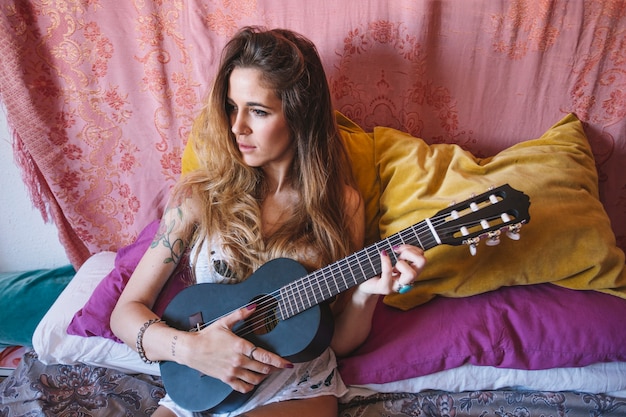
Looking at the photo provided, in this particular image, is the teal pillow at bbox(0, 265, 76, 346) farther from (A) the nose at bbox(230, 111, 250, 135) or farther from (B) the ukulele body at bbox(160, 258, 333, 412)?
(A) the nose at bbox(230, 111, 250, 135)

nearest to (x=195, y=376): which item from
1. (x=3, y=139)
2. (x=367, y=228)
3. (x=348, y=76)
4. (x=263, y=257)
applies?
(x=263, y=257)

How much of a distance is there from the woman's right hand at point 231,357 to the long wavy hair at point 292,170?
0.15m

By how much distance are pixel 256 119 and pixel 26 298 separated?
1.06 meters

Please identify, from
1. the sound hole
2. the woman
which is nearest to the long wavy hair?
the woman

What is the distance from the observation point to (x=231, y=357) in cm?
86

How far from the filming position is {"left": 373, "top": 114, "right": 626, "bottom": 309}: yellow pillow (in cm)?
100

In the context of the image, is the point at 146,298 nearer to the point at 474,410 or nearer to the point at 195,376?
the point at 195,376

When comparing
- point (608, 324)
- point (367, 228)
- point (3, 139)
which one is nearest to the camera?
point (608, 324)

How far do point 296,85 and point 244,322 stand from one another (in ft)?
1.77

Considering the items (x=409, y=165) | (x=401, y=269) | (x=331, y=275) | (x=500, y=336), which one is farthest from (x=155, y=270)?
(x=500, y=336)

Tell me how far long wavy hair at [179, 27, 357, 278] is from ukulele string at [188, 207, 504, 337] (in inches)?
4.5

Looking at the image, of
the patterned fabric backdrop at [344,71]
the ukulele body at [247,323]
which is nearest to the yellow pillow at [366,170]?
the patterned fabric backdrop at [344,71]

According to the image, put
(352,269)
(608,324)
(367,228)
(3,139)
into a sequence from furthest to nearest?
(3,139), (367,228), (608,324), (352,269)

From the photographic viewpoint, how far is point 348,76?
1.22 metres
